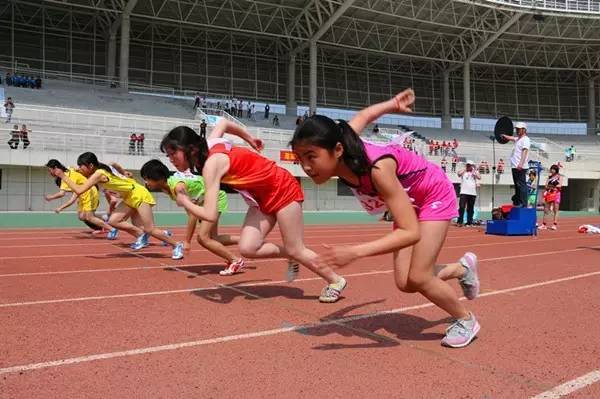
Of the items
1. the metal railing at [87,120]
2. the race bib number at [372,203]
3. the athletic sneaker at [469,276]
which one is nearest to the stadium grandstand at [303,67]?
the metal railing at [87,120]

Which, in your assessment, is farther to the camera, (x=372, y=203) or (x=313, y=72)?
(x=313, y=72)

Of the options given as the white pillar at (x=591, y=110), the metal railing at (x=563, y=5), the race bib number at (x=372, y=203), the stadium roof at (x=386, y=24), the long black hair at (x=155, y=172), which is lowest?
the race bib number at (x=372, y=203)

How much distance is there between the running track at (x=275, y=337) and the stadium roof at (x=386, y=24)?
33.7 meters

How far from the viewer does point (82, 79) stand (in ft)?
138

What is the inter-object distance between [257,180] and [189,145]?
0.66 meters

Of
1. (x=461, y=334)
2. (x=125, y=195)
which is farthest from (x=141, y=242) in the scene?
(x=461, y=334)

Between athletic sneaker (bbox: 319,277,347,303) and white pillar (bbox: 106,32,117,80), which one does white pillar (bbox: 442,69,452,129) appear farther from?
athletic sneaker (bbox: 319,277,347,303)

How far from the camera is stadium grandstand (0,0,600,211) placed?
Answer: 33.7m

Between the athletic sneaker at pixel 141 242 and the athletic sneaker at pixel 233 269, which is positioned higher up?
the athletic sneaker at pixel 141 242

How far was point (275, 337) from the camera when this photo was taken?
3.61 meters

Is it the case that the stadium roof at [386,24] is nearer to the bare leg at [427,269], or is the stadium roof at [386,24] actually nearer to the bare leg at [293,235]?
the bare leg at [293,235]

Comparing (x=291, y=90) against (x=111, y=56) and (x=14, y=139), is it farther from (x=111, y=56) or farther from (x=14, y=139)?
(x=14, y=139)

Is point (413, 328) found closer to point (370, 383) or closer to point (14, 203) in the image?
point (370, 383)

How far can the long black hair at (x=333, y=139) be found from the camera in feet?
9.82
